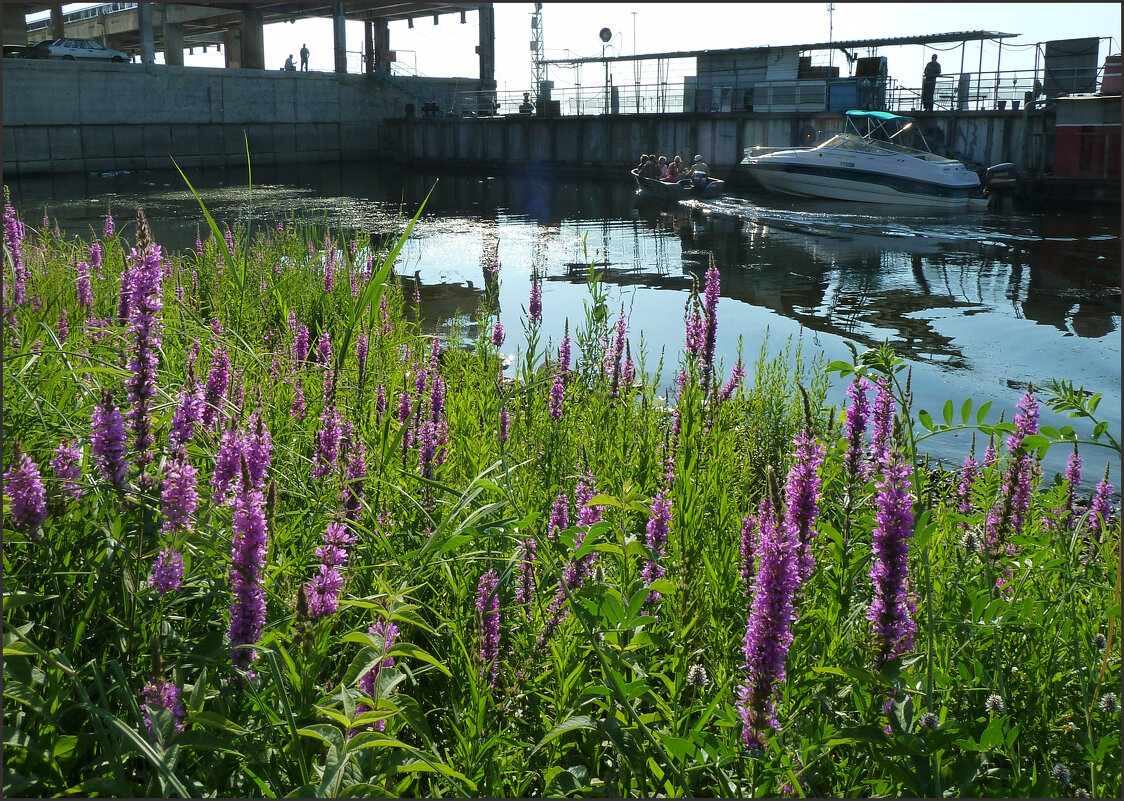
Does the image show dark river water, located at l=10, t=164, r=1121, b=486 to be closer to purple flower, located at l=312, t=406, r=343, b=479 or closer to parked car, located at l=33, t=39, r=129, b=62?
purple flower, located at l=312, t=406, r=343, b=479

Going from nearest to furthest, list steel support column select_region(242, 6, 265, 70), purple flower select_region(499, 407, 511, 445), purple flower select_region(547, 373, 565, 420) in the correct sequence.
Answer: purple flower select_region(499, 407, 511, 445)
purple flower select_region(547, 373, 565, 420)
steel support column select_region(242, 6, 265, 70)

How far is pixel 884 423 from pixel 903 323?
10347 mm

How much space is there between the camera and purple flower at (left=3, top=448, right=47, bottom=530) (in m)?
1.72

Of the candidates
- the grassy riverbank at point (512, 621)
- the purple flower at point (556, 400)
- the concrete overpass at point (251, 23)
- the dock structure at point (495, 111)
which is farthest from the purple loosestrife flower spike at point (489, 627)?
the concrete overpass at point (251, 23)

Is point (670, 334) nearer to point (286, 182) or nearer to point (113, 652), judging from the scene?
point (113, 652)

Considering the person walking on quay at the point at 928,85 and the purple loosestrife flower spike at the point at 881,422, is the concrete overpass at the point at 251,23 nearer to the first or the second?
the person walking on quay at the point at 928,85

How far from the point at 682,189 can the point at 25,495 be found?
27469mm

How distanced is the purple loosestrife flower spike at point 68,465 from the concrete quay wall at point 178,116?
36.3m

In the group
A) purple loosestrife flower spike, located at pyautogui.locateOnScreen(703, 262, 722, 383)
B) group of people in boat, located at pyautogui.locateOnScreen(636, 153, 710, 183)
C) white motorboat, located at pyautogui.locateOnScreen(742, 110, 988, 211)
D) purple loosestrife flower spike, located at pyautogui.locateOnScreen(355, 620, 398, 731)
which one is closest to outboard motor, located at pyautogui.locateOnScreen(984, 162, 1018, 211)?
white motorboat, located at pyautogui.locateOnScreen(742, 110, 988, 211)

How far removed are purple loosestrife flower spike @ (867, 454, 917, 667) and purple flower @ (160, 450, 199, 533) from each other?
4.66 feet

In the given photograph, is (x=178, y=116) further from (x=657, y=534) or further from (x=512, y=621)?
(x=657, y=534)

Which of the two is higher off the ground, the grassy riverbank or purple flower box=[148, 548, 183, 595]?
purple flower box=[148, 548, 183, 595]

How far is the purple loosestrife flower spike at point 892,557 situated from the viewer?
1715 millimetres

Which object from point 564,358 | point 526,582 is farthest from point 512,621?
point 564,358
